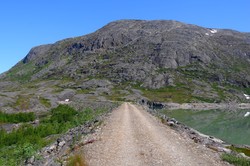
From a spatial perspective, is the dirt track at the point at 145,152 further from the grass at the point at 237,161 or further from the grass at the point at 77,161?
the grass at the point at 237,161

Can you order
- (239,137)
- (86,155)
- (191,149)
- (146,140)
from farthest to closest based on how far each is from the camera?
(239,137) → (146,140) → (191,149) → (86,155)

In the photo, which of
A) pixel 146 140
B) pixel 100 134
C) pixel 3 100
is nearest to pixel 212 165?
pixel 146 140

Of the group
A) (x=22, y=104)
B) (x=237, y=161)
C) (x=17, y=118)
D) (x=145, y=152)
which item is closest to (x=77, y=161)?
(x=145, y=152)

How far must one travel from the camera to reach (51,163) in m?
28.9

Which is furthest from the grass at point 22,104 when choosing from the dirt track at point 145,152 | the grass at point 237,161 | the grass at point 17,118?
the grass at point 237,161

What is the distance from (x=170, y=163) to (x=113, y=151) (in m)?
6.78

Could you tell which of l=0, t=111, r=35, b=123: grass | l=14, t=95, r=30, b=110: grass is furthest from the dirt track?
l=14, t=95, r=30, b=110: grass

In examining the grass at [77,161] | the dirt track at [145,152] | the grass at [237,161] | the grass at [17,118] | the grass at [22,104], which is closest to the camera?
the grass at [237,161]

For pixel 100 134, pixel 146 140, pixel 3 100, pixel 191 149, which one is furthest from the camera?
pixel 3 100

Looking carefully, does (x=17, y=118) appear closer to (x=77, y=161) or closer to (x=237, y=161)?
(x=77, y=161)

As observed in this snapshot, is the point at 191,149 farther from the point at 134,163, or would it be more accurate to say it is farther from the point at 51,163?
the point at 51,163

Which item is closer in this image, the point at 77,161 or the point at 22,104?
the point at 77,161

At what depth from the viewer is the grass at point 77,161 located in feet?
91.7

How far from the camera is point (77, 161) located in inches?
1126
